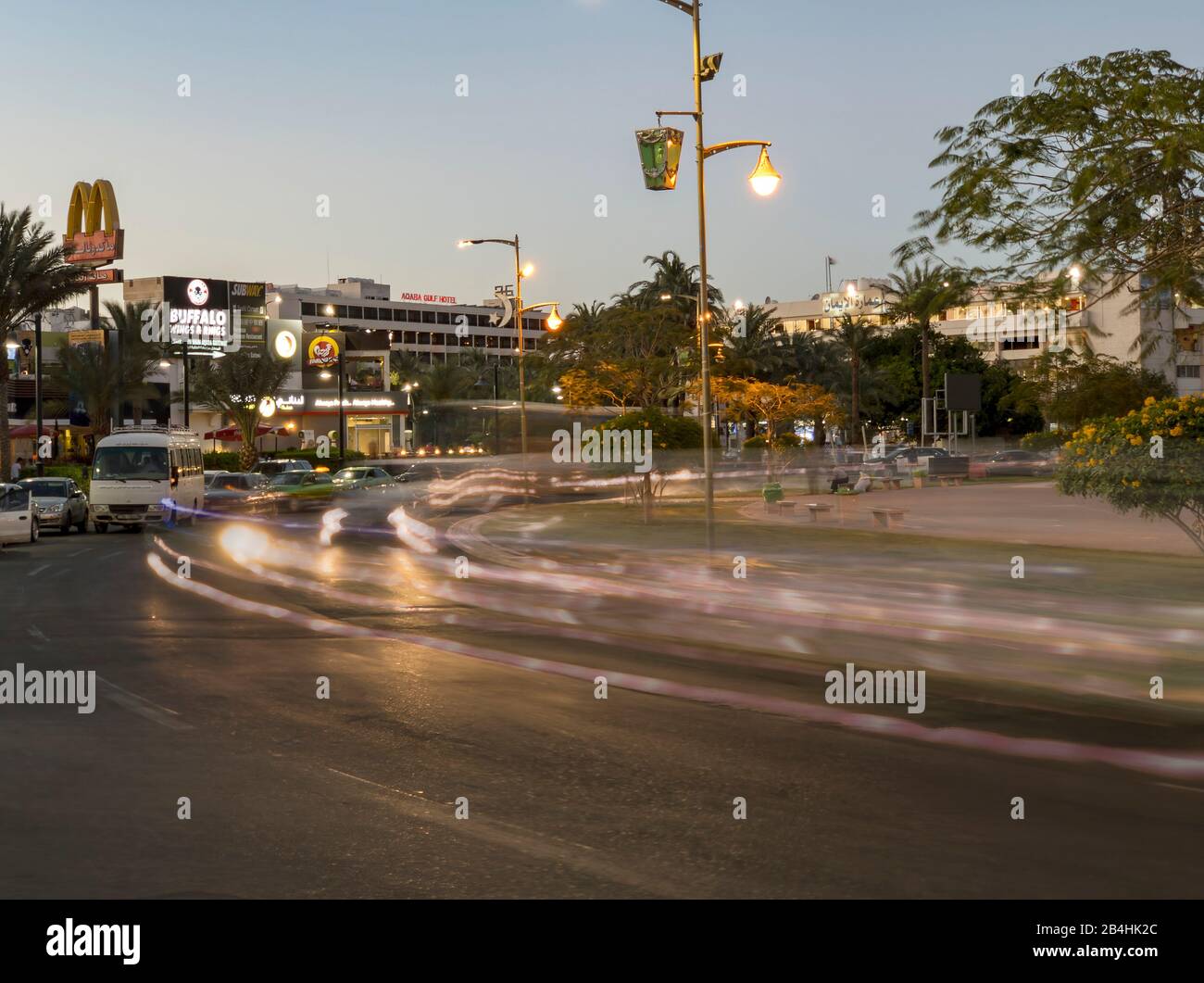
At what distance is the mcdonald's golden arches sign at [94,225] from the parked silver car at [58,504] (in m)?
35.7

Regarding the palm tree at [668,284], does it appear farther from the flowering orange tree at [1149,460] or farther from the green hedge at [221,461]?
the flowering orange tree at [1149,460]

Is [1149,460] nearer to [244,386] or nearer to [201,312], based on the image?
[244,386]

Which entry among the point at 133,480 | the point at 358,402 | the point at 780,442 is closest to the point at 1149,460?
the point at 133,480

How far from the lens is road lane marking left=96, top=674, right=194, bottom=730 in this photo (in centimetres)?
945

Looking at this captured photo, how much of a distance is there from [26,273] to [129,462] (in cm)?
1190

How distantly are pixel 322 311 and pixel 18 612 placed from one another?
150 metres

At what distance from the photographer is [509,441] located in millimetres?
64625

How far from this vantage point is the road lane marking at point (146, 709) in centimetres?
945

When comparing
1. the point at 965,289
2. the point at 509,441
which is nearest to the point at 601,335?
the point at 509,441

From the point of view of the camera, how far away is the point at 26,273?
4512cm

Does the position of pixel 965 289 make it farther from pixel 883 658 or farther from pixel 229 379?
pixel 229 379

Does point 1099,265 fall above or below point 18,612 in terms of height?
above

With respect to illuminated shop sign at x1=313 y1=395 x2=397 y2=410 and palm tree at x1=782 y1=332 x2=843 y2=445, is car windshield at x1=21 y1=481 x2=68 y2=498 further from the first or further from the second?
illuminated shop sign at x1=313 y1=395 x2=397 y2=410

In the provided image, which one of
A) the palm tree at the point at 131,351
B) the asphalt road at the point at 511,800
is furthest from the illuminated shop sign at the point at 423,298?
the asphalt road at the point at 511,800
